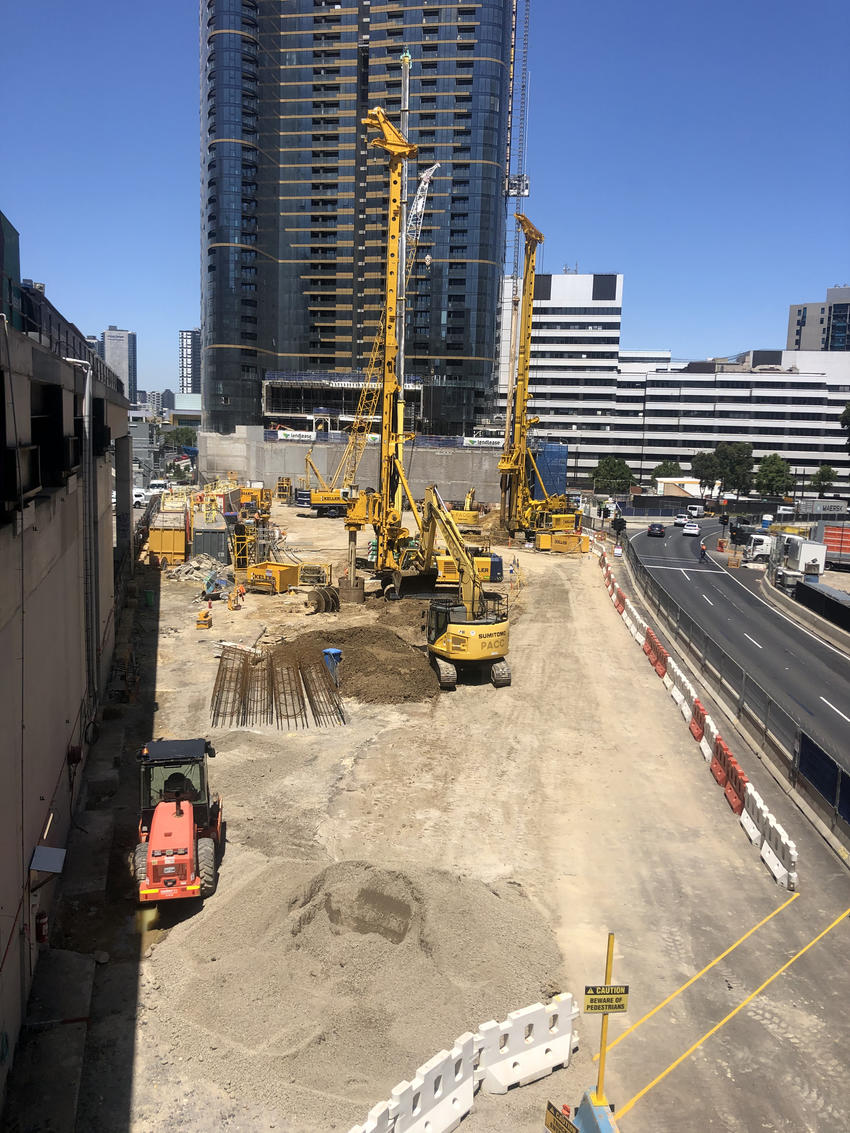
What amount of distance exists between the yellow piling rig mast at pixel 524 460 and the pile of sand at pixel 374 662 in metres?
32.7

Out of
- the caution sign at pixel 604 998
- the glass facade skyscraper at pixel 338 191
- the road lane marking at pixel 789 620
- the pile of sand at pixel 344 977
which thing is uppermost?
the glass facade skyscraper at pixel 338 191

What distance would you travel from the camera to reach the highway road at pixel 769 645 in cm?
2455

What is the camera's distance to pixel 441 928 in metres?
12.3

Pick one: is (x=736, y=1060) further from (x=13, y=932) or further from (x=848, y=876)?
(x=13, y=932)

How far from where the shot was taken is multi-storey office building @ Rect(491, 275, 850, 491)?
136m

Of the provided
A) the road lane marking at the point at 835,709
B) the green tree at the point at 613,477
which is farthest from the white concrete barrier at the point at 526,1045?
the green tree at the point at 613,477

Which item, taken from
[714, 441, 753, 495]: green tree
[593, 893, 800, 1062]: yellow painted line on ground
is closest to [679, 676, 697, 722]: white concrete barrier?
[593, 893, 800, 1062]: yellow painted line on ground

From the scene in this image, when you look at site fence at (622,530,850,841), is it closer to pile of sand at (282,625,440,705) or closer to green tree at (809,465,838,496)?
pile of sand at (282,625,440,705)

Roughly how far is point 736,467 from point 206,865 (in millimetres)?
114005

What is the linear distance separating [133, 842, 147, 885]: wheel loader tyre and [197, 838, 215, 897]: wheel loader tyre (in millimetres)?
793

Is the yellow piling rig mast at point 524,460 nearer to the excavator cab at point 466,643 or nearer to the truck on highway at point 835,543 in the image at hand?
the truck on highway at point 835,543

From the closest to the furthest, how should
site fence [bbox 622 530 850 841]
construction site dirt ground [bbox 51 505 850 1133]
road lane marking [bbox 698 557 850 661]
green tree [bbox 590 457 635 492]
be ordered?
construction site dirt ground [bbox 51 505 850 1133]
site fence [bbox 622 530 850 841]
road lane marking [bbox 698 557 850 661]
green tree [bbox 590 457 635 492]

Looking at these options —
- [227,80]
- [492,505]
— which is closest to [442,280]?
[227,80]

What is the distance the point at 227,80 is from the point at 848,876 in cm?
13198
